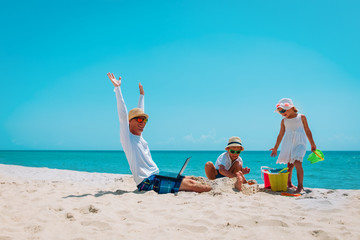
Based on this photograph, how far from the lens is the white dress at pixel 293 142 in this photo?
506 centimetres

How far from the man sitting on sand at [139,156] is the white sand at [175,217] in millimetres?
407

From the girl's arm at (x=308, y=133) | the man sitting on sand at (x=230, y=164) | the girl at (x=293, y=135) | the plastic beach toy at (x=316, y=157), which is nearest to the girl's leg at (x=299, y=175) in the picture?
the girl at (x=293, y=135)

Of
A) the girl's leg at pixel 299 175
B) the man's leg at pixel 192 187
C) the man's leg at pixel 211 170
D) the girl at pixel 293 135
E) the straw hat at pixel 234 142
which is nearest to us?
the man's leg at pixel 192 187

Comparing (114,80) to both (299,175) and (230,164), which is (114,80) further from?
(299,175)

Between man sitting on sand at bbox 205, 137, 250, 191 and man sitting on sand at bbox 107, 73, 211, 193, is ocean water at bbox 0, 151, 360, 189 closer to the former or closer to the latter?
man sitting on sand at bbox 205, 137, 250, 191

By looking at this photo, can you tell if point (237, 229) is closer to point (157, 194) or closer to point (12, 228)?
point (157, 194)

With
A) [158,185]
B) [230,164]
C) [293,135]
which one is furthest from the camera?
[230,164]

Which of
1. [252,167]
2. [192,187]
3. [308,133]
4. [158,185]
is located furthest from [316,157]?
[252,167]

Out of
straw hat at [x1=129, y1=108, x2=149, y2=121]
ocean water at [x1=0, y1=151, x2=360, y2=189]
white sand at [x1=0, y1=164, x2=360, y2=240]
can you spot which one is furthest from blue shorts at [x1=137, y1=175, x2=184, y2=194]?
ocean water at [x1=0, y1=151, x2=360, y2=189]

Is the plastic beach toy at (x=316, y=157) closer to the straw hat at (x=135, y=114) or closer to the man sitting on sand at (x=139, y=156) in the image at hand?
the man sitting on sand at (x=139, y=156)

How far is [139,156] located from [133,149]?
0.16 m

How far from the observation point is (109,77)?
4312 mm

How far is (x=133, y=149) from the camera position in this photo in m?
4.37

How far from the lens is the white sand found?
2.53m
